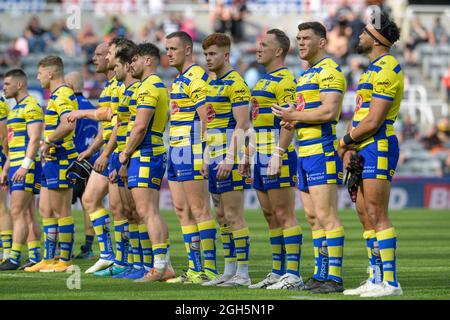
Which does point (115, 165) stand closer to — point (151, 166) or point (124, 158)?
point (124, 158)

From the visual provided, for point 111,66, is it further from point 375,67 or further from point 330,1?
point 330,1

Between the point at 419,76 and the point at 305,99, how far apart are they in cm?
2393

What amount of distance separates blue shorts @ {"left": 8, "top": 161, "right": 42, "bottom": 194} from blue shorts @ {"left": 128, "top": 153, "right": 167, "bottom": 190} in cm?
235

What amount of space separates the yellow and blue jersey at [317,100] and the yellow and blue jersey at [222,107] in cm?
82

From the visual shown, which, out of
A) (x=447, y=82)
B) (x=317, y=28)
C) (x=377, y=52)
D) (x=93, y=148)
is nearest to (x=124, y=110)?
(x=93, y=148)

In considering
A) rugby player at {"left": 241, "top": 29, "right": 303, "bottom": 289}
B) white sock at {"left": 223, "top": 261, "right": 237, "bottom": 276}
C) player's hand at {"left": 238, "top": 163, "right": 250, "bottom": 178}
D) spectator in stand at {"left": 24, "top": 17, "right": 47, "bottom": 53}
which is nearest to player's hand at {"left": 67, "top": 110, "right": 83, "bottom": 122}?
rugby player at {"left": 241, "top": 29, "right": 303, "bottom": 289}

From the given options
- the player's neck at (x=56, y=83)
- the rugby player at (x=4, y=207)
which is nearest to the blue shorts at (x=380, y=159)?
the player's neck at (x=56, y=83)

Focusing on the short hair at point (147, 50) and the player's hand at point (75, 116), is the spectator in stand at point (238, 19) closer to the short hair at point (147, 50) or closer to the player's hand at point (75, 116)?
the player's hand at point (75, 116)

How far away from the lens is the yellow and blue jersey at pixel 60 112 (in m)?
13.4

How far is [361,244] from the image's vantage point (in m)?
17.5

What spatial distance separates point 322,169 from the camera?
1054cm

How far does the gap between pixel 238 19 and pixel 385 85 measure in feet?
76.4

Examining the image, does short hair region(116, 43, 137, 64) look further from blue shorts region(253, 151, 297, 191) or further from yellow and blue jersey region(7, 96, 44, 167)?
blue shorts region(253, 151, 297, 191)
